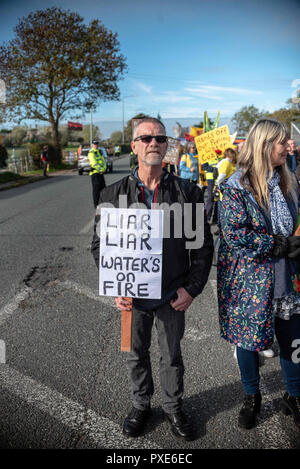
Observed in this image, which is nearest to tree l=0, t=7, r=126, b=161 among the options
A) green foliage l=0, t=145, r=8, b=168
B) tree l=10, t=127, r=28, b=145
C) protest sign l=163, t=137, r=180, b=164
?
green foliage l=0, t=145, r=8, b=168

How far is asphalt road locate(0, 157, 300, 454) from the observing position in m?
2.48

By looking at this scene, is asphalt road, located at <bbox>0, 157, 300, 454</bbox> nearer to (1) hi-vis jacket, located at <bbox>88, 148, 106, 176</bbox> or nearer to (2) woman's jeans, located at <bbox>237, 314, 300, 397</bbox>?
(2) woman's jeans, located at <bbox>237, 314, 300, 397</bbox>

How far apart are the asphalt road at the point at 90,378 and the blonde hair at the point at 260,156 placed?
4.67 feet

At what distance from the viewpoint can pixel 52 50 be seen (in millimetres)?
31984

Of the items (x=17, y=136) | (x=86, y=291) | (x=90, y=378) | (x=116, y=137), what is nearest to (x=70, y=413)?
(x=90, y=378)

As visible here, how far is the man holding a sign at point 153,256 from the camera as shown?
237cm

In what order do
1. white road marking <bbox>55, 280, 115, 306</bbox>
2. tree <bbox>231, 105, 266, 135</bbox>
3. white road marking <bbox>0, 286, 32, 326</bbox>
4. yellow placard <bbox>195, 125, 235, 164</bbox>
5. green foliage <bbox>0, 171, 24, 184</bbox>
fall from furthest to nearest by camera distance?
tree <bbox>231, 105, 266, 135</bbox> < green foliage <bbox>0, 171, 24, 184</bbox> < yellow placard <bbox>195, 125, 235, 164</bbox> < white road marking <bbox>55, 280, 115, 306</bbox> < white road marking <bbox>0, 286, 32, 326</bbox>

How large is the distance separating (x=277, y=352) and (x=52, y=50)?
33.6 meters

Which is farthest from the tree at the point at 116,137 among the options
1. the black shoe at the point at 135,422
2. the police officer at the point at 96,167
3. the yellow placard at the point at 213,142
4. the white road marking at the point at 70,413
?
the black shoe at the point at 135,422

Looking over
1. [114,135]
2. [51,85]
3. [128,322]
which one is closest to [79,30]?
[51,85]

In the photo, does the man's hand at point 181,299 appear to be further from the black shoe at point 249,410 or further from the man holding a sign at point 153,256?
the black shoe at point 249,410

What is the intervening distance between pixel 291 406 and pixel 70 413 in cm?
145

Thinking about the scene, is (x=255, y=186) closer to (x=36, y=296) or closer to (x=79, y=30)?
(x=36, y=296)

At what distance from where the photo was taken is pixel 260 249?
7.74ft
